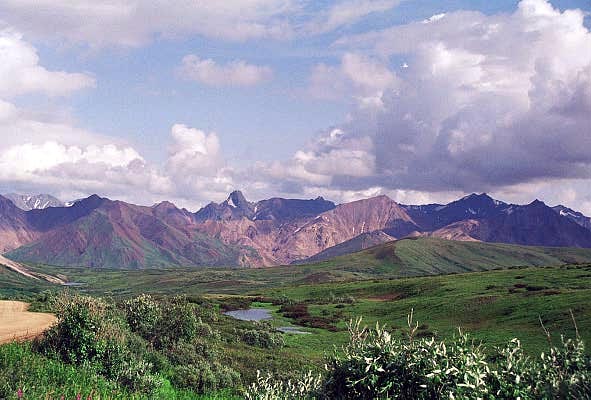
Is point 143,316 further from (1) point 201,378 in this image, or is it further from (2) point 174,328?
(1) point 201,378

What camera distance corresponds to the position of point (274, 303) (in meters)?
131

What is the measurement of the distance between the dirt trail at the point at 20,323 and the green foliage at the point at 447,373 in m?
18.9

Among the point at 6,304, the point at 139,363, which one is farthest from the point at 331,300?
the point at 139,363

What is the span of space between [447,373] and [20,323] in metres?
31.0

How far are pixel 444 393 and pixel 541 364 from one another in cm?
338

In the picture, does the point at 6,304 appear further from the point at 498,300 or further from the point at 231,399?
the point at 498,300

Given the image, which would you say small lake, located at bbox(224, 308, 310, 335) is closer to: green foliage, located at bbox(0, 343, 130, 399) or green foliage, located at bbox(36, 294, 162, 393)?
green foliage, located at bbox(36, 294, 162, 393)

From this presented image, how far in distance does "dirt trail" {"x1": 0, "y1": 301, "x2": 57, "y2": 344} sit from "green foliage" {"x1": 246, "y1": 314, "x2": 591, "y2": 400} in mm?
18859

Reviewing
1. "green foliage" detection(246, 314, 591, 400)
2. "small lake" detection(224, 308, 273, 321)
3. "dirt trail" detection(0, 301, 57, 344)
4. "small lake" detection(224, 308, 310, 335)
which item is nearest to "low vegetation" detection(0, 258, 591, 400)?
"green foliage" detection(246, 314, 591, 400)

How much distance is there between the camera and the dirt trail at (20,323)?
28.8 m

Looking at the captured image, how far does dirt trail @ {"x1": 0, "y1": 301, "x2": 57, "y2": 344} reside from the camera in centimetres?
2884

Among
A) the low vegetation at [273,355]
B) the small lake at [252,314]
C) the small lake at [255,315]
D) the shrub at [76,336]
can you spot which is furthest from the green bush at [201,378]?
the small lake at [252,314]

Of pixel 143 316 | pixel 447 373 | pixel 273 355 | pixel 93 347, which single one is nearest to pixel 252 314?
pixel 273 355

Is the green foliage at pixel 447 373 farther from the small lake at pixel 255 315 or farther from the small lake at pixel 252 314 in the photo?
the small lake at pixel 252 314
